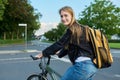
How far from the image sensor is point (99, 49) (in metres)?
5.69

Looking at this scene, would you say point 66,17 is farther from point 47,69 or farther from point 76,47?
point 47,69

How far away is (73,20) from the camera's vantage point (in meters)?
5.73

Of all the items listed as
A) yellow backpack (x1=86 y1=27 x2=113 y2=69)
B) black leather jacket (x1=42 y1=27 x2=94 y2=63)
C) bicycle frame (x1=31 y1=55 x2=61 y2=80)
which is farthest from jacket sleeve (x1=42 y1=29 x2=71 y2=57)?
bicycle frame (x1=31 y1=55 x2=61 y2=80)

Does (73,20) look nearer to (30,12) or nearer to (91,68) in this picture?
(91,68)

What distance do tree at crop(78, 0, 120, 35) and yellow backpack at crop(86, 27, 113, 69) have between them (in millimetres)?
78823

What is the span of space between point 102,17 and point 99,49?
8010cm

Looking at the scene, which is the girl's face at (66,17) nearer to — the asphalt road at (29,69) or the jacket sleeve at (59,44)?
the jacket sleeve at (59,44)

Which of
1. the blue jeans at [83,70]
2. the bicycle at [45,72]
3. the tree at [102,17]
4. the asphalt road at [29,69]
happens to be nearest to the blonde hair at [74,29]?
the blue jeans at [83,70]

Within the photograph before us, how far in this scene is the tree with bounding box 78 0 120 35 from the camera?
85188 mm

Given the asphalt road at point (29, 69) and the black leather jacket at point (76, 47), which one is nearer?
the black leather jacket at point (76, 47)

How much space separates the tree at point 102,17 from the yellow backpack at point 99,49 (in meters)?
78.8

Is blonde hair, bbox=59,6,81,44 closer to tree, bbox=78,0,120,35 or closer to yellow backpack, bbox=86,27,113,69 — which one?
yellow backpack, bbox=86,27,113,69

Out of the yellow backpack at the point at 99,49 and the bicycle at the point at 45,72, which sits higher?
the yellow backpack at the point at 99,49

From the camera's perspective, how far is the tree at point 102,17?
279 feet
